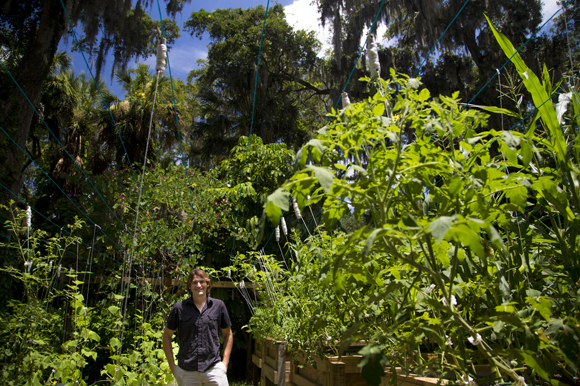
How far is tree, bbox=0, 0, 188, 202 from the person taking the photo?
421 cm

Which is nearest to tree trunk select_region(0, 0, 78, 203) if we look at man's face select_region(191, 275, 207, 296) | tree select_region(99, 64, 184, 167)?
tree select_region(99, 64, 184, 167)

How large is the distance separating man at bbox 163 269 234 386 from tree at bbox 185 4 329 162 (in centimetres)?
719

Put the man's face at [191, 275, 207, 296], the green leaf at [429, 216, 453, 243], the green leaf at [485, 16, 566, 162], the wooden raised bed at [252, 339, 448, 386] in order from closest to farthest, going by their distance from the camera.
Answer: the green leaf at [429, 216, 453, 243] < the green leaf at [485, 16, 566, 162] < the wooden raised bed at [252, 339, 448, 386] < the man's face at [191, 275, 207, 296]

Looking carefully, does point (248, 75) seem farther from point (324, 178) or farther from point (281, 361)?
point (324, 178)

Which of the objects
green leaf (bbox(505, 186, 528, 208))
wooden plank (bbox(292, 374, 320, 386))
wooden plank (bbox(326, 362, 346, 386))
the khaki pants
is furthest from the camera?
the khaki pants

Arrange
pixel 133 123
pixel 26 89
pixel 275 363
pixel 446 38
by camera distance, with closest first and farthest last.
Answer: pixel 275 363 < pixel 26 89 < pixel 133 123 < pixel 446 38

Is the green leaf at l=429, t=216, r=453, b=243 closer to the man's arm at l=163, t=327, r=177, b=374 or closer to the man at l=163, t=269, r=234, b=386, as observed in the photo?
the man at l=163, t=269, r=234, b=386

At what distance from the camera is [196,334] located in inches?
78.5

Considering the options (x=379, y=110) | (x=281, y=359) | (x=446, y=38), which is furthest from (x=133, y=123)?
(x=446, y=38)

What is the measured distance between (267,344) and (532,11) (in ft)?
29.8

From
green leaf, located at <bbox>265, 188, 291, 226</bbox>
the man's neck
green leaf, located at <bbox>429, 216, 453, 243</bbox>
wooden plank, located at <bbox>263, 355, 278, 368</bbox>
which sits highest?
green leaf, located at <bbox>265, 188, 291, 226</bbox>

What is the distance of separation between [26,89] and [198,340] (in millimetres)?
4143

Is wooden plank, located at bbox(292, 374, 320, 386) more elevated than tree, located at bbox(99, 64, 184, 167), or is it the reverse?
tree, located at bbox(99, 64, 184, 167)

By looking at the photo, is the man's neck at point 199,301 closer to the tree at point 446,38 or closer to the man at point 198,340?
the man at point 198,340
